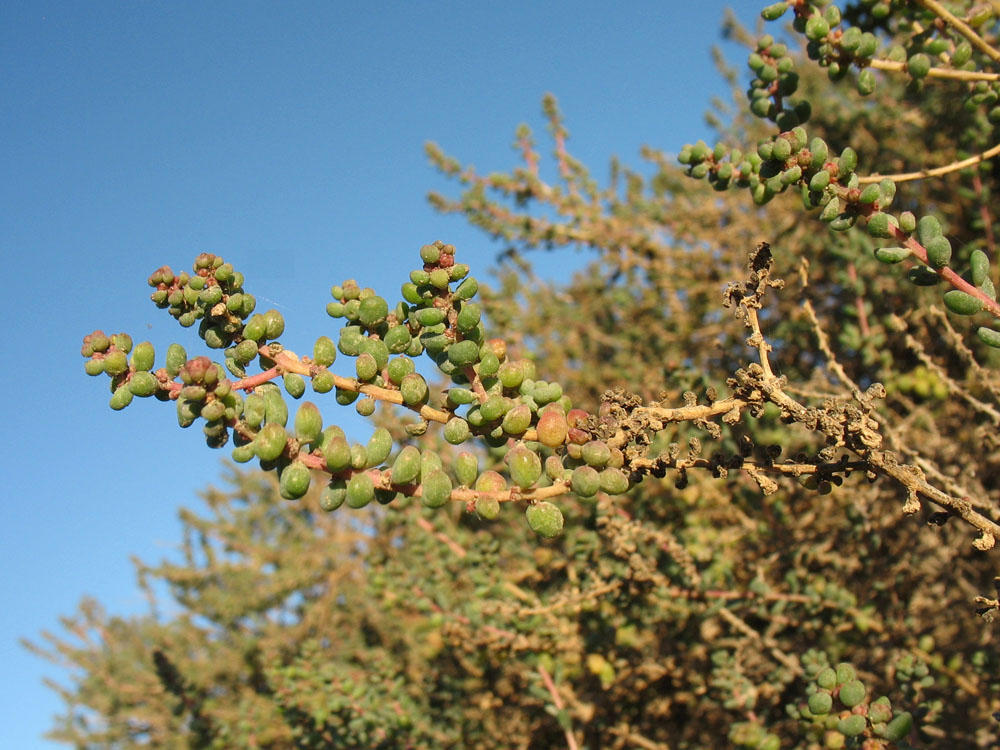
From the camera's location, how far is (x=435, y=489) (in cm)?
143

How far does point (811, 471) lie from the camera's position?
152cm

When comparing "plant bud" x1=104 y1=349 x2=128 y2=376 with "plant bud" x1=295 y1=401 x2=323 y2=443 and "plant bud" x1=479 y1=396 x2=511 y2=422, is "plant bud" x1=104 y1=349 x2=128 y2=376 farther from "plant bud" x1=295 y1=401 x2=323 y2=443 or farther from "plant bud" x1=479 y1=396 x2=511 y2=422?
"plant bud" x1=479 y1=396 x2=511 y2=422

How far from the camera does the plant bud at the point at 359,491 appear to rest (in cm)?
142

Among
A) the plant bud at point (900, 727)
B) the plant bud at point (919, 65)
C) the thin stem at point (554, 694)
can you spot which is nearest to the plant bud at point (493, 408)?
the plant bud at point (900, 727)

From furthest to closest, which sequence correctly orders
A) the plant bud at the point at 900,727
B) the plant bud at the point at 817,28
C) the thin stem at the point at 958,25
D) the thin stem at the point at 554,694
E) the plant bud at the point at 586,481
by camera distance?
the thin stem at the point at 554,694 < the plant bud at the point at 817,28 < the thin stem at the point at 958,25 < the plant bud at the point at 900,727 < the plant bud at the point at 586,481

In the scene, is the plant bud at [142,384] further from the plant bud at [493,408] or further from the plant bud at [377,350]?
the plant bud at [493,408]

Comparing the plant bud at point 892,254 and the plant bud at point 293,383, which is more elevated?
the plant bud at point 892,254

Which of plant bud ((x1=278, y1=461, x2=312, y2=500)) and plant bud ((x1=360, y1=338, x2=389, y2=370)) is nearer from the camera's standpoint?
plant bud ((x1=278, y1=461, x2=312, y2=500))

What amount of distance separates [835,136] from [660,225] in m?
1.14

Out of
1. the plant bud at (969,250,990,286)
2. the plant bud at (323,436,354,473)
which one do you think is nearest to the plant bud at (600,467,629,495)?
the plant bud at (323,436,354,473)

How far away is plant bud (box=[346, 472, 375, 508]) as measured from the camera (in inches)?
55.7

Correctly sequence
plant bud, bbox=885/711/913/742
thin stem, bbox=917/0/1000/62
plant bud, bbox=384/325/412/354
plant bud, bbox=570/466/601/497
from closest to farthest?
1. plant bud, bbox=570/466/601/497
2. plant bud, bbox=384/325/412/354
3. plant bud, bbox=885/711/913/742
4. thin stem, bbox=917/0/1000/62

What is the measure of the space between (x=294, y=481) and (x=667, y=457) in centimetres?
67

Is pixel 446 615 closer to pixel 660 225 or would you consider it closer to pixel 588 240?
pixel 588 240
